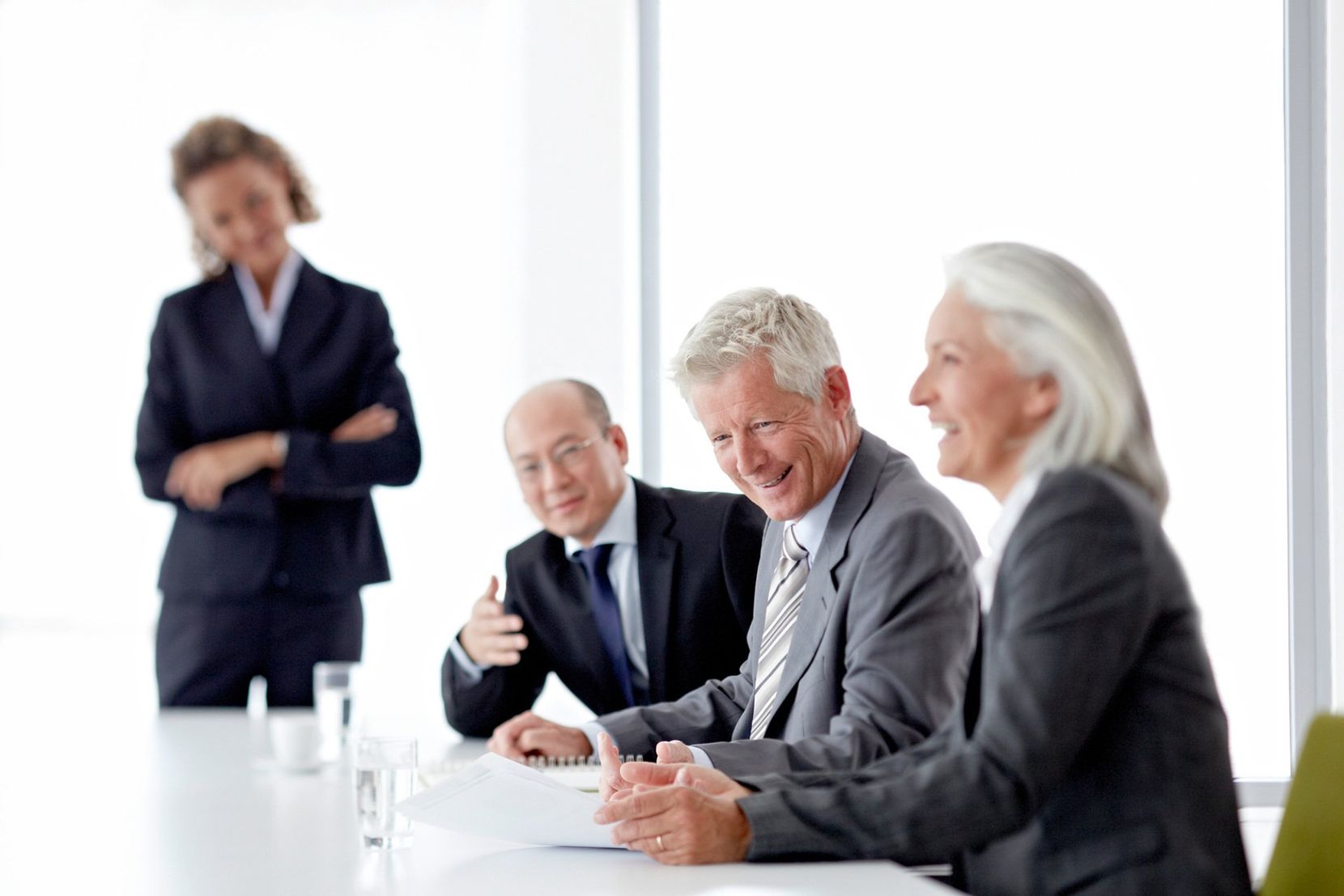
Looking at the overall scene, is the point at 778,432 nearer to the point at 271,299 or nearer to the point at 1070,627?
the point at 1070,627

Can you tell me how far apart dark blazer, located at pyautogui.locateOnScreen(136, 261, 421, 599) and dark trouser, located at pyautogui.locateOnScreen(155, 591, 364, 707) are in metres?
0.06

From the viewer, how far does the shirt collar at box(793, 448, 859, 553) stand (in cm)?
202

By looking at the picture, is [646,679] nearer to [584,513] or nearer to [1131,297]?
[584,513]

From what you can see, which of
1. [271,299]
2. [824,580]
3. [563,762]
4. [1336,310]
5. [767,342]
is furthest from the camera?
[1336,310]

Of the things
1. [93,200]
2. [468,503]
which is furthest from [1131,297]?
[93,200]

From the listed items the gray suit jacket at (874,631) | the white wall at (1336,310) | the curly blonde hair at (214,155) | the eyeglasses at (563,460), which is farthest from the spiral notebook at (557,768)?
the white wall at (1336,310)

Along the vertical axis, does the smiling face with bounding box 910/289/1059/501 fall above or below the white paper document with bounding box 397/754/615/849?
above

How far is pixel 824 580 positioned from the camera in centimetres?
185

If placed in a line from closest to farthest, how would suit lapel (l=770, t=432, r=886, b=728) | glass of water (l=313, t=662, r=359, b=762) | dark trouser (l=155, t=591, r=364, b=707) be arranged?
suit lapel (l=770, t=432, r=886, b=728)
glass of water (l=313, t=662, r=359, b=762)
dark trouser (l=155, t=591, r=364, b=707)

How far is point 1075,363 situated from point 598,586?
5.67 ft

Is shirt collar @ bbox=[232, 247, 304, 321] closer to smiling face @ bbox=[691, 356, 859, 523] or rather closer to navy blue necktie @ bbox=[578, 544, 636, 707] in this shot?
navy blue necktie @ bbox=[578, 544, 636, 707]

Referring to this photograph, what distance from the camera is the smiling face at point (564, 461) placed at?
9.07ft

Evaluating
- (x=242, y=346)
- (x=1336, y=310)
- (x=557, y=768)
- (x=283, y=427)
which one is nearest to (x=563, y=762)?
(x=557, y=768)

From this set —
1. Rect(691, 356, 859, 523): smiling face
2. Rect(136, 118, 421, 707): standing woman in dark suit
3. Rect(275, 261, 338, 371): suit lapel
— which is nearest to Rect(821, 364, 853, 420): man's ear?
Rect(691, 356, 859, 523): smiling face
